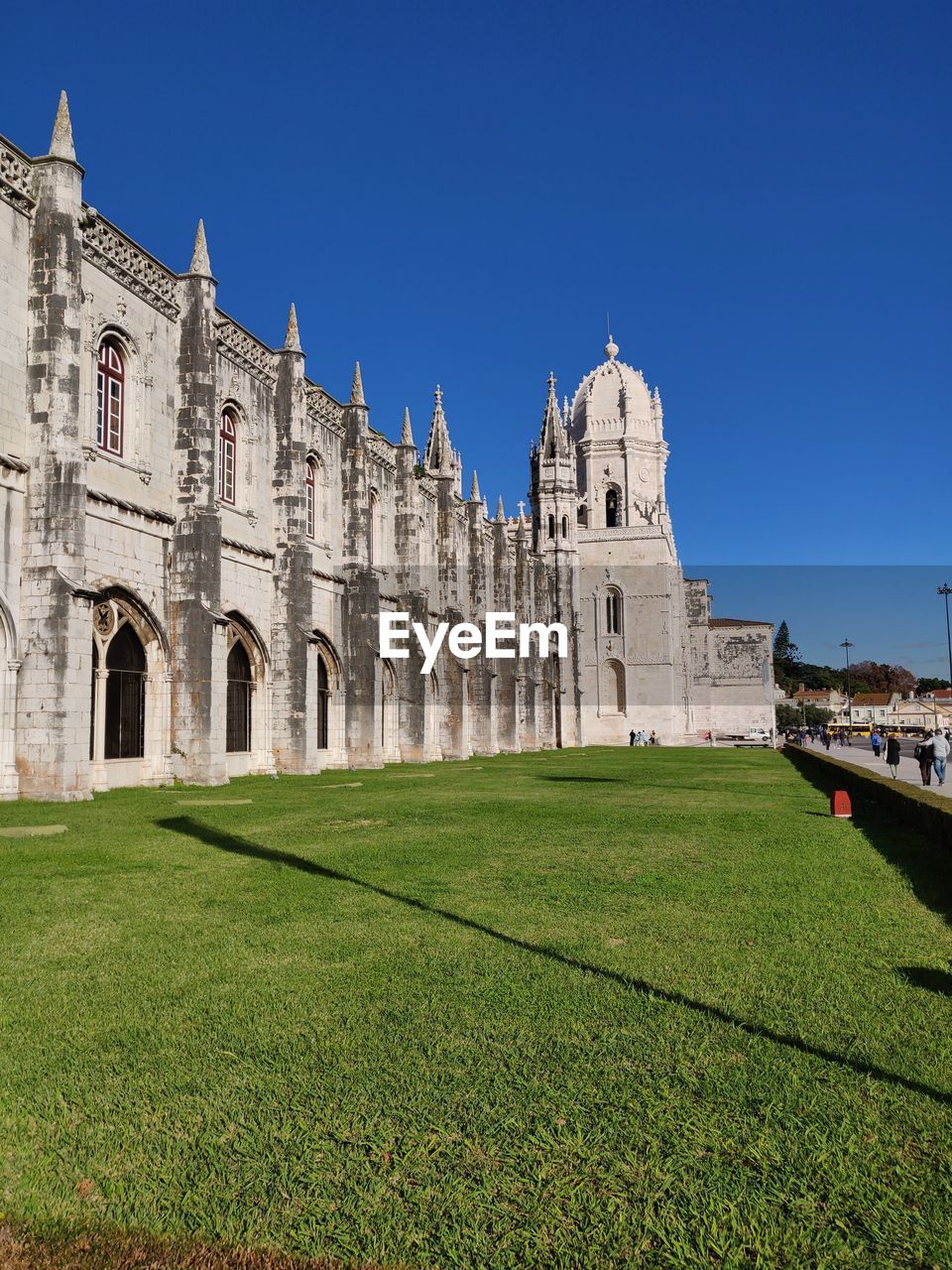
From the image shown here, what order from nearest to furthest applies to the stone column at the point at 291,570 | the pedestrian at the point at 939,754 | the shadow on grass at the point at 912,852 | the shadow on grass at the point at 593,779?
the shadow on grass at the point at 912,852, the shadow on grass at the point at 593,779, the pedestrian at the point at 939,754, the stone column at the point at 291,570

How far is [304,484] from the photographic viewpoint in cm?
2592

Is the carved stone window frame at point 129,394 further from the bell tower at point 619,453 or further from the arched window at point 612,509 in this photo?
the arched window at point 612,509

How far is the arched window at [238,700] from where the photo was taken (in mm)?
23859

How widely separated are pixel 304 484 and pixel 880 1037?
23025 mm

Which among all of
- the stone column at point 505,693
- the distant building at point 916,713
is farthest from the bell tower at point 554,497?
the distant building at point 916,713

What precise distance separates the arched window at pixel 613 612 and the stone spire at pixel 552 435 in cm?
1065

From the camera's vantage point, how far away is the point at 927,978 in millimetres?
6035

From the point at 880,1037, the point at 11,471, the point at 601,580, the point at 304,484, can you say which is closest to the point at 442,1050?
the point at 880,1037

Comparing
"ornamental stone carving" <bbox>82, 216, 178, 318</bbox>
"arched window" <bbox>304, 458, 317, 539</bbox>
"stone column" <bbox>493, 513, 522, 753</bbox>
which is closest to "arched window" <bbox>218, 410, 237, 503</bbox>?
"ornamental stone carving" <bbox>82, 216, 178, 318</bbox>

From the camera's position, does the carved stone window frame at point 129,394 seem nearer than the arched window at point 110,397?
Yes

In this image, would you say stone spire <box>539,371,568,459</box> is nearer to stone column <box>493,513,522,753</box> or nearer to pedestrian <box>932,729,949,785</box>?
stone column <box>493,513,522,753</box>

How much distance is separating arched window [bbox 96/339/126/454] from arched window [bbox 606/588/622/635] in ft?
161

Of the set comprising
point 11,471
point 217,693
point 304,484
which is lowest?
point 217,693

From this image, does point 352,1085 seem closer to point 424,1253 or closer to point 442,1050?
point 442,1050
